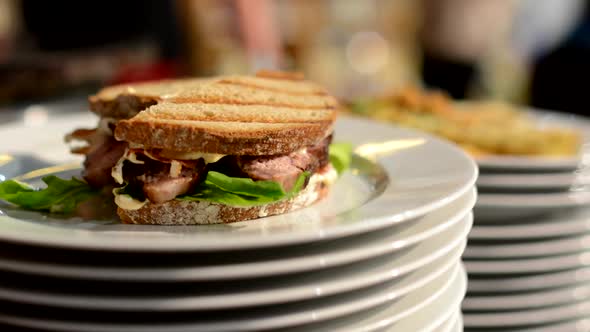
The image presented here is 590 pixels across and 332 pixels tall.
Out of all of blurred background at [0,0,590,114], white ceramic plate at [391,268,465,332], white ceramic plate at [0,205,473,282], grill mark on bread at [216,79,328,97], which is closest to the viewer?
white ceramic plate at [0,205,473,282]

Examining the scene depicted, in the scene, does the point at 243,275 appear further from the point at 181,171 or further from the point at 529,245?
the point at 529,245

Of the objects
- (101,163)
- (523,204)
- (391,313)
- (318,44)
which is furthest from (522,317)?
(318,44)

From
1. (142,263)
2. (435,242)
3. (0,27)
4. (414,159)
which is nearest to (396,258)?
(435,242)

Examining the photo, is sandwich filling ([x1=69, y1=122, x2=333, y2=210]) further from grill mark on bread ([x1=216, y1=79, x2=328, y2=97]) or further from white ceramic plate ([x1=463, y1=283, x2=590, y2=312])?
white ceramic plate ([x1=463, y1=283, x2=590, y2=312])

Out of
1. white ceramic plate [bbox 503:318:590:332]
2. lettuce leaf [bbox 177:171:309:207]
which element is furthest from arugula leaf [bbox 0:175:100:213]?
white ceramic plate [bbox 503:318:590:332]

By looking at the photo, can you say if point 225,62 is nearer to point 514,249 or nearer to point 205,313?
point 514,249

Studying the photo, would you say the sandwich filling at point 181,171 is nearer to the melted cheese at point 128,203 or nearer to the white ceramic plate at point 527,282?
the melted cheese at point 128,203
